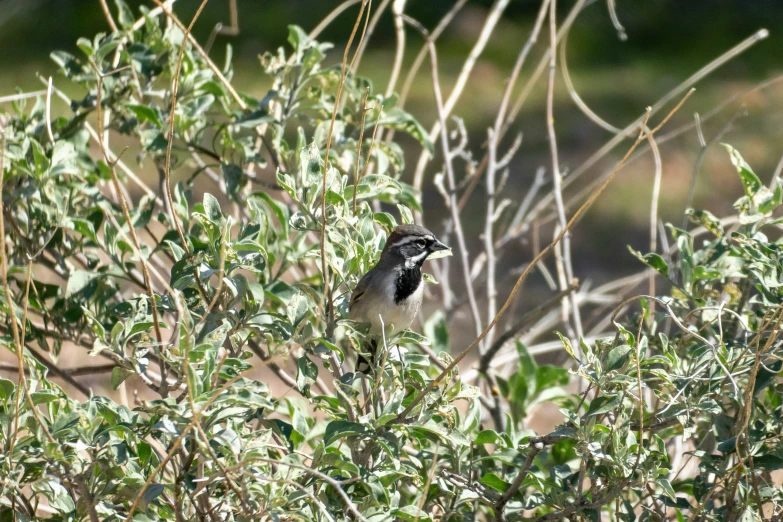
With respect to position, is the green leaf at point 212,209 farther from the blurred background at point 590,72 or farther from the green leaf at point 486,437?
the blurred background at point 590,72

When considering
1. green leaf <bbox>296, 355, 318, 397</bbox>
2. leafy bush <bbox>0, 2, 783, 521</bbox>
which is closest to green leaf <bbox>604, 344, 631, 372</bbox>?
leafy bush <bbox>0, 2, 783, 521</bbox>

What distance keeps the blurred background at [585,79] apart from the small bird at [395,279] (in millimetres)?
2498

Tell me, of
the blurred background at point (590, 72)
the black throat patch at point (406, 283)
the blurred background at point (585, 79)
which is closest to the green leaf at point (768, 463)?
the black throat patch at point (406, 283)

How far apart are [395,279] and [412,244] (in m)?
0.13

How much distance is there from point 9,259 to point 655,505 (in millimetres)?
1685

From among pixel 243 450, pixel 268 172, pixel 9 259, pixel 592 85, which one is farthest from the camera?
pixel 592 85

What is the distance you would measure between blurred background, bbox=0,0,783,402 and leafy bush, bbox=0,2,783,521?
2.91 m

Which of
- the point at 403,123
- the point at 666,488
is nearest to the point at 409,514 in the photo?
the point at 666,488

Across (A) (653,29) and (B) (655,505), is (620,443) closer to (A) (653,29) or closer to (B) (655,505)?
(B) (655,505)

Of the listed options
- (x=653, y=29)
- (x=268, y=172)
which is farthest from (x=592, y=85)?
(x=268, y=172)

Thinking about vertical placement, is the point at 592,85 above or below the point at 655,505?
above

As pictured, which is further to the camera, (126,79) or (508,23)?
A: (508,23)

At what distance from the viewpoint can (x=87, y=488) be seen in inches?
70.6

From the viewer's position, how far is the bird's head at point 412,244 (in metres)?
2.53
